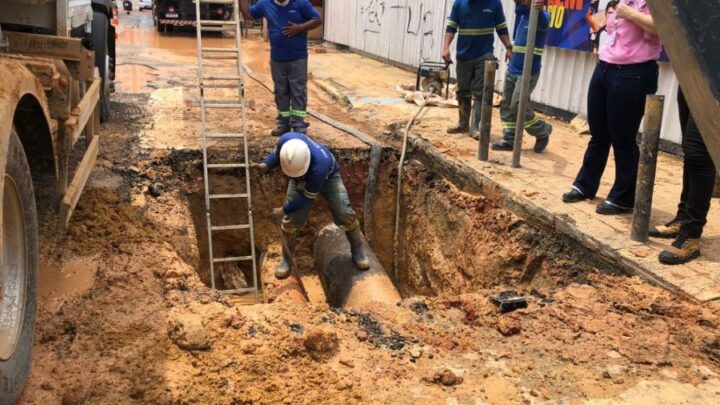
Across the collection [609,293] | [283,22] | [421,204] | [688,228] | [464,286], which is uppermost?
[283,22]

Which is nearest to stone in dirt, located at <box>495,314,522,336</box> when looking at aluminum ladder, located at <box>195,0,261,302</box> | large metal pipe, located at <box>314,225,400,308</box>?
large metal pipe, located at <box>314,225,400,308</box>

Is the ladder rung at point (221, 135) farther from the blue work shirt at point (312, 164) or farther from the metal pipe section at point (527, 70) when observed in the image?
the metal pipe section at point (527, 70)

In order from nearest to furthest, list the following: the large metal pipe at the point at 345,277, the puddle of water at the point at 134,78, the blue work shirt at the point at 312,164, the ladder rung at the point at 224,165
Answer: the blue work shirt at the point at 312,164 < the large metal pipe at the point at 345,277 < the ladder rung at the point at 224,165 < the puddle of water at the point at 134,78

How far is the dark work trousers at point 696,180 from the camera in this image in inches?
149

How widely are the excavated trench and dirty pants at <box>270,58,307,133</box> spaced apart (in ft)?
2.24

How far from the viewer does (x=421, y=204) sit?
6898 mm

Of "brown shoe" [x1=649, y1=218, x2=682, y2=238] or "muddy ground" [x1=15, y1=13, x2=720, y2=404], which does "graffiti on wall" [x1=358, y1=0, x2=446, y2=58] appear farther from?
"brown shoe" [x1=649, y1=218, x2=682, y2=238]

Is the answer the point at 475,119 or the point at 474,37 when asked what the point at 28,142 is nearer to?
the point at 474,37

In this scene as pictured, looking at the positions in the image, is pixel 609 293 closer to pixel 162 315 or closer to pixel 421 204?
pixel 162 315

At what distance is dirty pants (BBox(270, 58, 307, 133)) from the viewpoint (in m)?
7.02

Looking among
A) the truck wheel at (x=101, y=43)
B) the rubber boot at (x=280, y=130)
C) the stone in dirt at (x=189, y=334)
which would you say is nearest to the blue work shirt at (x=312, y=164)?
the rubber boot at (x=280, y=130)

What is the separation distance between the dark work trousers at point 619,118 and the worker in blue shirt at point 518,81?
166cm

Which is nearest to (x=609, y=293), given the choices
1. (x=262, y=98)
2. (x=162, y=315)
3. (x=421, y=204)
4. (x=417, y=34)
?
(x=162, y=315)

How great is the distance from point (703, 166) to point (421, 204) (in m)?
3.44
